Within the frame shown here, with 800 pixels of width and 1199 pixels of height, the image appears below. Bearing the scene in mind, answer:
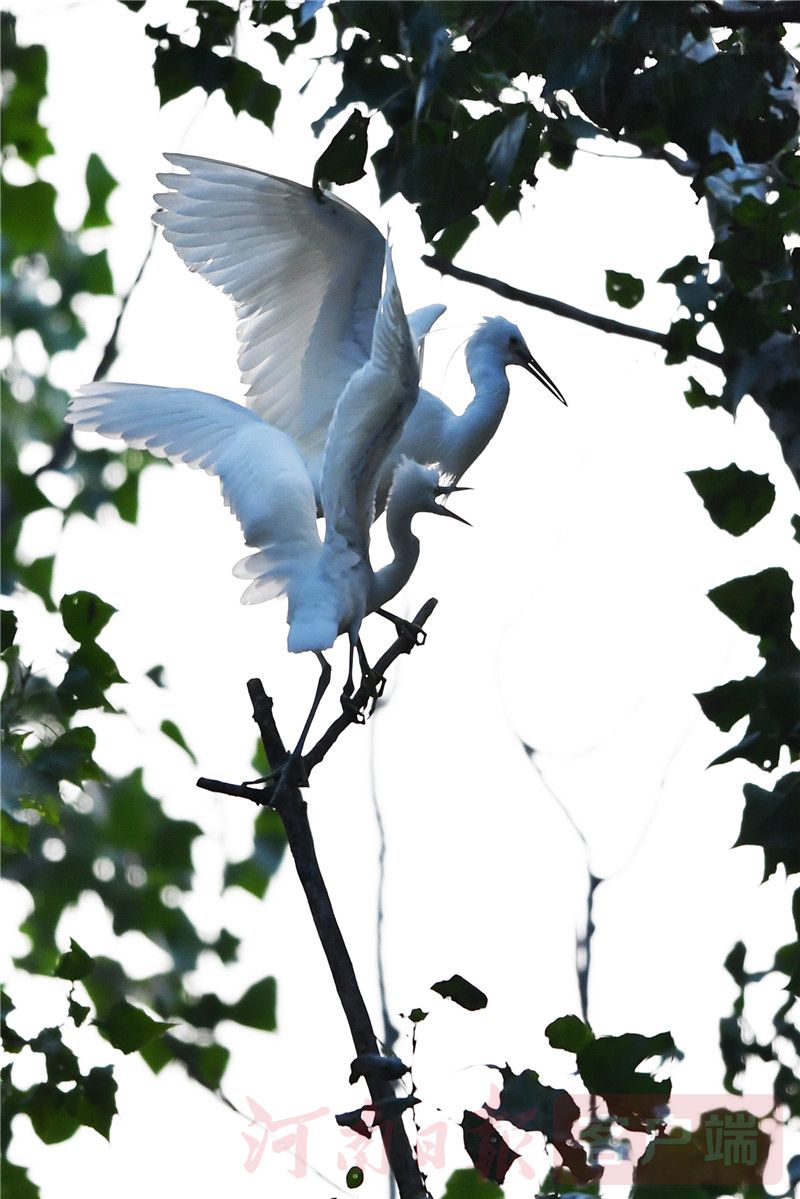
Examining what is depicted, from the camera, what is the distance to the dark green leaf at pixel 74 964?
2.47 metres

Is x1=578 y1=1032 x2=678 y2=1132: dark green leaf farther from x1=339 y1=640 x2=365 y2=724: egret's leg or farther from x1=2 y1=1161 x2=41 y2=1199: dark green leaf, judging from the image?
x1=2 y1=1161 x2=41 y2=1199: dark green leaf

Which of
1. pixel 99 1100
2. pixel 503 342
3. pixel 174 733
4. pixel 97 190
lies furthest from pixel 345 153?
pixel 97 190

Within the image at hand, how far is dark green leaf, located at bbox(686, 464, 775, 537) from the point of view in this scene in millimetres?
2098

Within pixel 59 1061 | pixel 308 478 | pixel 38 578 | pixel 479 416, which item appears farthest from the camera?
pixel 38 578

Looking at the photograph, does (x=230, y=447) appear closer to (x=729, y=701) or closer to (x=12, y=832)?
(x=12, y=832)

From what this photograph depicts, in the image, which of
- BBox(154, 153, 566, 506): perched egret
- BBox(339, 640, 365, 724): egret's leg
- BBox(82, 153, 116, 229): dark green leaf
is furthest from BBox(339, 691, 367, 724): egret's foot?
BBox(82, 153, 116, 229): dark green leaf

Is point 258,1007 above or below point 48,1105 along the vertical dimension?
above

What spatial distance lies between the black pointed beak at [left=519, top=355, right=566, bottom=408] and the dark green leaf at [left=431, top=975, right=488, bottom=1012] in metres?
3.76

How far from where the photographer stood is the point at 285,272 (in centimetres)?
459

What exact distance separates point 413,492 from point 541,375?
71.5 inches

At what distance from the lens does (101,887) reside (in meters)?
6.01

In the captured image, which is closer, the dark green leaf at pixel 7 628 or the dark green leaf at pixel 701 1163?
the dark green leaf at pixel 701 1163

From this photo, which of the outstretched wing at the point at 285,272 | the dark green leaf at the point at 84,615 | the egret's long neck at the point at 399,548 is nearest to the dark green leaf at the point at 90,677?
the dark green leaf at the point at 84,615

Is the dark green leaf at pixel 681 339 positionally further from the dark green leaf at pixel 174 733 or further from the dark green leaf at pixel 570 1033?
the dark green leaf at pixel 174 733
